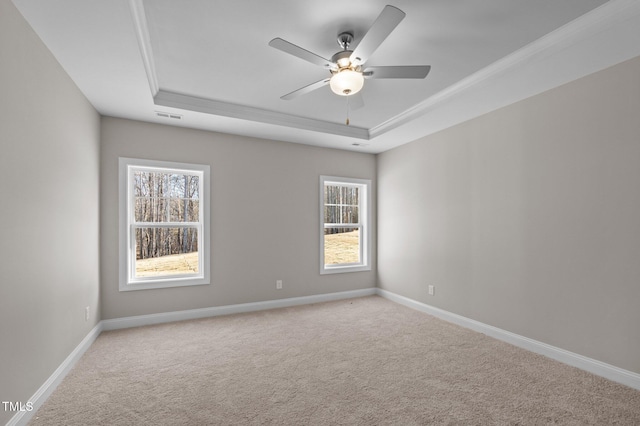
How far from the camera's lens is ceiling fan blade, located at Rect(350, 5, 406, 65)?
67.6 inches

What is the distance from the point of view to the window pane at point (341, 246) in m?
5.14

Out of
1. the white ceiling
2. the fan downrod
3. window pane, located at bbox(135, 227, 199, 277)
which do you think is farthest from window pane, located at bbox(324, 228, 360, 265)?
the fan downrod

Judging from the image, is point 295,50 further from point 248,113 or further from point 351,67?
point 248,113

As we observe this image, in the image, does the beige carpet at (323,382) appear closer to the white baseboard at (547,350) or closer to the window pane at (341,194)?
the white baseboard at (547,350)

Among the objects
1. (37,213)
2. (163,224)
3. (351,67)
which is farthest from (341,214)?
(37,213)

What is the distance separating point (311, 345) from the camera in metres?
3.17

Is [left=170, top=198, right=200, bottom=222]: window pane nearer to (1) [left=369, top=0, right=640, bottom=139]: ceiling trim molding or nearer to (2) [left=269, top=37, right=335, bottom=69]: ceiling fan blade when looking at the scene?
(2) [left=269, top=37, right=335, bottom=69]: ceiling fan blade

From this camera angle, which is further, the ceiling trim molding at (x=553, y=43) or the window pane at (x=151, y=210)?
the window pane at (x=151, y=210)

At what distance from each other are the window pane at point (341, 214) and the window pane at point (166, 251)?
6.75 ft

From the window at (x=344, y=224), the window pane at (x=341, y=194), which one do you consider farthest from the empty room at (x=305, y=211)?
the window pane at (x=341, y=194)

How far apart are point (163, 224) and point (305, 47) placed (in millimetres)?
2786

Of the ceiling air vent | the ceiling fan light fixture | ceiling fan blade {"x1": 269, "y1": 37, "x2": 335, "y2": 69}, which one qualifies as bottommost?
the ceiling fan light fixture

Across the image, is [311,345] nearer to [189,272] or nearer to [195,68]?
[189,272]

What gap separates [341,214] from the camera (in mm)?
5277
